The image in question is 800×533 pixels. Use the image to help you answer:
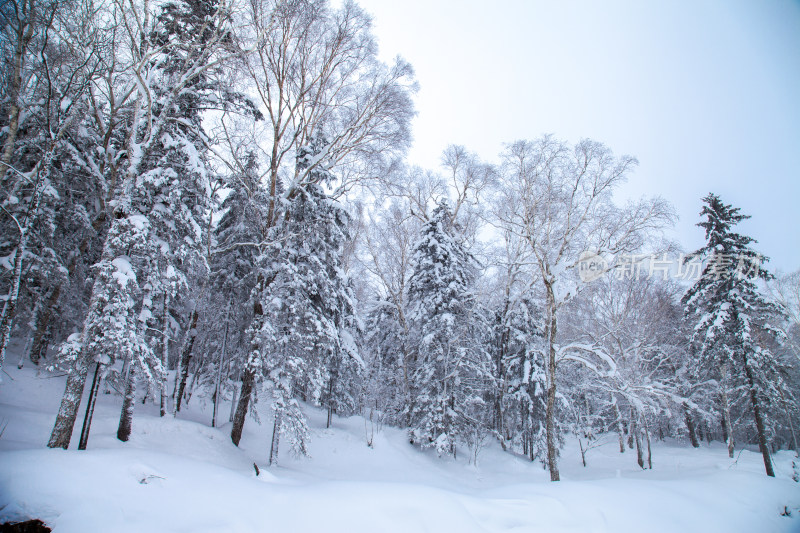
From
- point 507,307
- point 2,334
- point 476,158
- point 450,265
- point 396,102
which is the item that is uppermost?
point 476,158

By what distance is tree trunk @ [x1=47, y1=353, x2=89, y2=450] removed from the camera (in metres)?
5.95

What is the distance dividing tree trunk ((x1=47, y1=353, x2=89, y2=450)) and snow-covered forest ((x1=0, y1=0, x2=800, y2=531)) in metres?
0.04

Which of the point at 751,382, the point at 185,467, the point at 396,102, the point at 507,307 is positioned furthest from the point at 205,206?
the point at 751,382

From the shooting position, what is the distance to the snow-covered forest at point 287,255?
25.3ft

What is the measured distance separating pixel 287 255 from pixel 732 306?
64.9 ft

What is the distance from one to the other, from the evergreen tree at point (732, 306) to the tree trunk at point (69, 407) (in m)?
22.4

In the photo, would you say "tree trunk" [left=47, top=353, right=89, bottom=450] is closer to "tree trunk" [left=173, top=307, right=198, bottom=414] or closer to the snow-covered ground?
the snow-covered ground

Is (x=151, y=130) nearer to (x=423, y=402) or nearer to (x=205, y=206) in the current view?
(x=205, y=206)

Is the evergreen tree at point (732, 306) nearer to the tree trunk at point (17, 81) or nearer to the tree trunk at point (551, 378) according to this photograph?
the tree trunk at point (551, 378)

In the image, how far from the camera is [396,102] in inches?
453

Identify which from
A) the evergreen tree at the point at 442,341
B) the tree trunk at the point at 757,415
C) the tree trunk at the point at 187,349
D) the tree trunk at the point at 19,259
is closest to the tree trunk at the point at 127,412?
the tree trunk at the point at 19,259

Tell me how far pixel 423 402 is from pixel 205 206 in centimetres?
1154

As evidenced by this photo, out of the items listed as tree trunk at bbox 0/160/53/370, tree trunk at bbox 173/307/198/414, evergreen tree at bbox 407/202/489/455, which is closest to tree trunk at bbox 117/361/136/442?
tree trunk at bbox 0/160/53/370

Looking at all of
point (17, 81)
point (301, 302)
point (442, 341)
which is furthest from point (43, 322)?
point (442, 341)
